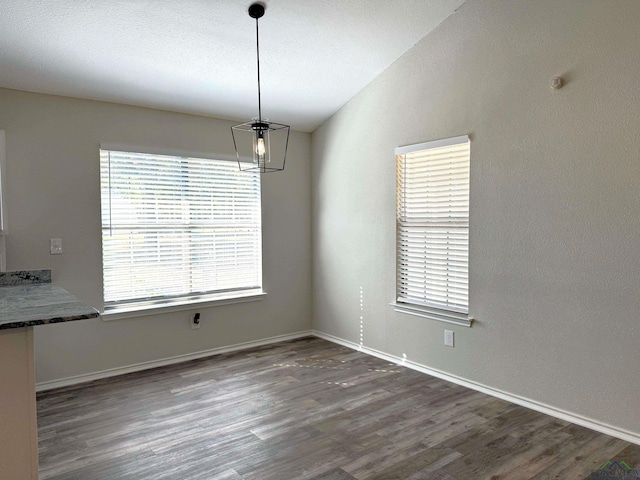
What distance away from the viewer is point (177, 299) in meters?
4.39

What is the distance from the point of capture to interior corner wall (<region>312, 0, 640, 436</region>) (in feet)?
9.00

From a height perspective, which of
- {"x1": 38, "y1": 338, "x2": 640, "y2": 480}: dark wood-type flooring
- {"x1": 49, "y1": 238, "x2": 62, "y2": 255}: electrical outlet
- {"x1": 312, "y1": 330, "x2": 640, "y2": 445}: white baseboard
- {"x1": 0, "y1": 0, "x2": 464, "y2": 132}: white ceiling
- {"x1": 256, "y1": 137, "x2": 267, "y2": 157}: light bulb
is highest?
{"x1": 0, "y1": 0, "x2": 464, "y2": 132}: white ceiling

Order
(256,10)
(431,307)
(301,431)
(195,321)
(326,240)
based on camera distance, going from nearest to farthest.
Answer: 1. (301,431)
2. (256,10)
3. (431,307)
4. (195,321)
5. (326,240)

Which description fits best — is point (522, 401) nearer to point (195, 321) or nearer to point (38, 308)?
point (195, 321)

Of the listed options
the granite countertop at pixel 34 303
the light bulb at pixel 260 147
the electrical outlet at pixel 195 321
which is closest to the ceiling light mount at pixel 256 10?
the light bulb at pixel 260 147

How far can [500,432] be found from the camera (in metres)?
2.85

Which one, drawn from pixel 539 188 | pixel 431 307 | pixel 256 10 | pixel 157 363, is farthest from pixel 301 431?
pixel 256 10

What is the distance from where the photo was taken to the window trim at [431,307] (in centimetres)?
359

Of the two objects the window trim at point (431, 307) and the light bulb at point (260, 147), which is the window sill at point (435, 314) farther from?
the light bulb at point (260, 147)

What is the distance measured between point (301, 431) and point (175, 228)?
2.26 metres

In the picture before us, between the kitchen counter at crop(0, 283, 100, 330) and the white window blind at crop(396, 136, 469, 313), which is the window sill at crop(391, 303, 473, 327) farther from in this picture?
the kitchen counter at crop(0, 283, 100, 330)

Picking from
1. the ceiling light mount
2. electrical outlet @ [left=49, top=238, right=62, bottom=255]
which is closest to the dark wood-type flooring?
electrical outlet @ [left=49, top=238, right=62, bottom=255]

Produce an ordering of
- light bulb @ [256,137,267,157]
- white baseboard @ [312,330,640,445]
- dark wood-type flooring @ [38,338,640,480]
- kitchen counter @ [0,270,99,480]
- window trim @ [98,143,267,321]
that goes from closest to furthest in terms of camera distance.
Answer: kitchen counter @ [0,270,99,480]
dark wood-type flooring @ [38,338,640,480]
light bulb @ [256,137,267,157]
white baseboard @ [312,330,640,445]
window trim @ [98,143,267,321]

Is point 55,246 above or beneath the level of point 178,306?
above
